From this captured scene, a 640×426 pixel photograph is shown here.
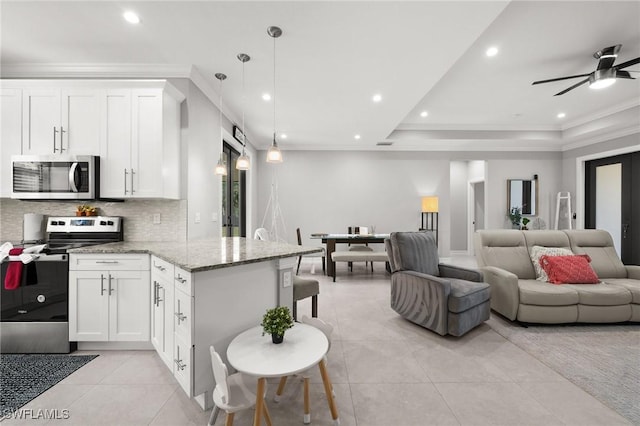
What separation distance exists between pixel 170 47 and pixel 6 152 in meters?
1.94

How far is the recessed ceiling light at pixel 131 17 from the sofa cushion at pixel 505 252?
4.24 metres

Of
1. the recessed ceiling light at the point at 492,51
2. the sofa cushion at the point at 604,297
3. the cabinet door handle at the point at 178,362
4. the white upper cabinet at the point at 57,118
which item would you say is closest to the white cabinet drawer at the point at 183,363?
the cabinet door handle at the point at 178,362

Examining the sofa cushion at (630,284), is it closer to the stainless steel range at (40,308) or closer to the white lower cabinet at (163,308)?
the white lower cabinet at (163,308)

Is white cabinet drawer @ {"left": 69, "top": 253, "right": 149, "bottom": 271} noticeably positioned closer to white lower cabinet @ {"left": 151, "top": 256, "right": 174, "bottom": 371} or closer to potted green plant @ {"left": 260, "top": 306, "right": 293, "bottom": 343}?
white lower cabinet @ {"left": 151, "top": 256, "right": 174, "bottom": 371}

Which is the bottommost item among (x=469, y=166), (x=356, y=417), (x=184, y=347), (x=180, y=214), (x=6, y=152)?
(x=356, y=417)

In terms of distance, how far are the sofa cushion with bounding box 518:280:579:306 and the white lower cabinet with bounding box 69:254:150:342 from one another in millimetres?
3725

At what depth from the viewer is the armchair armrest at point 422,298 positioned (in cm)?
268

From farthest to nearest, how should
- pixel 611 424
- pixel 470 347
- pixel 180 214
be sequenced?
pixel 180 214 < pixel 470 347 < pixel 611 424

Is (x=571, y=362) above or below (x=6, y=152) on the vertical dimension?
below

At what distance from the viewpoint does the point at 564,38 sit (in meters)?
2.81

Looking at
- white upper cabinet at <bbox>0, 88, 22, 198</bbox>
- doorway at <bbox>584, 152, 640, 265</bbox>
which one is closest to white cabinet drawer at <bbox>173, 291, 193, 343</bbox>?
white upper cabinet at <bbox>0, 88, 22, 198</bbox>

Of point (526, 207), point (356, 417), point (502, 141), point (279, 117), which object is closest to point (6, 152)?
point (279, 117)

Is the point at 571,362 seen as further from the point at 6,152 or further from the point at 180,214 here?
the point at 6,152

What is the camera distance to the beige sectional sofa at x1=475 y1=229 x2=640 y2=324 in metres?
2.89
